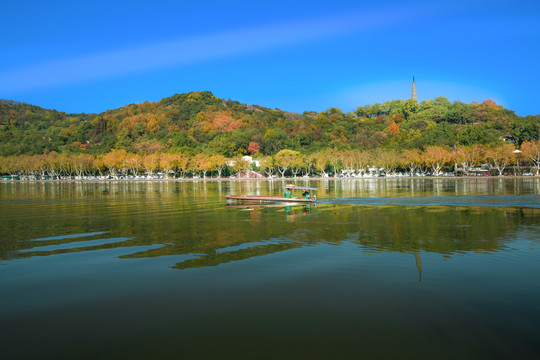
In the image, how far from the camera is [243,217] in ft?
82.0

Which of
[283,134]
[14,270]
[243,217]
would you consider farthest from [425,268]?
[283,134]

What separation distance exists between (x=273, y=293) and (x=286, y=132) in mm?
162648

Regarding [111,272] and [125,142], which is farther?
[125,142]

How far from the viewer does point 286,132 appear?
171 metres

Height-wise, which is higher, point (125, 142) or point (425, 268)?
point (125, 142)

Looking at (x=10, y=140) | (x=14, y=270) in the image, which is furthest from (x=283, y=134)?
(x=14, y=270)

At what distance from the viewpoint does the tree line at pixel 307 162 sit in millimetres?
96438

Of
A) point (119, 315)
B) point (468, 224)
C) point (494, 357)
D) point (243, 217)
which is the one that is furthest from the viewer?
point (243, 217)

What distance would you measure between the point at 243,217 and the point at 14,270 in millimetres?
13790

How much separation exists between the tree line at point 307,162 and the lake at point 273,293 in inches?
3359

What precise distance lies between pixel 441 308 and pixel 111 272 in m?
8.85

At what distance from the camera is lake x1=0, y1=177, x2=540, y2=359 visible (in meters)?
7.42

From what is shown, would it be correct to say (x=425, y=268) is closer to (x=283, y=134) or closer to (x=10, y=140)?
(x=283, y=134)

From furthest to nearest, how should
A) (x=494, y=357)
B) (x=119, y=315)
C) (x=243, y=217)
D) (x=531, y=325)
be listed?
(x=243, y=217) → (x=119, y=315) → (x=531, y=325) → (x=494, y=357)
